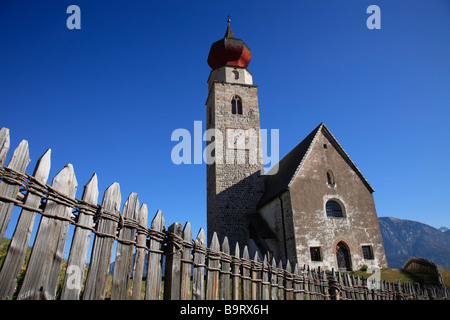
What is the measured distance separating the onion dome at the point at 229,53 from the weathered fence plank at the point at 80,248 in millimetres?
22819

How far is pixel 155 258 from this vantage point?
2992mm

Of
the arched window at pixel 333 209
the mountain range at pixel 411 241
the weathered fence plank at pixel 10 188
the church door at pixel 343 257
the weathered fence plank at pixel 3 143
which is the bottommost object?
the weathered fence plank at pixel 10 188

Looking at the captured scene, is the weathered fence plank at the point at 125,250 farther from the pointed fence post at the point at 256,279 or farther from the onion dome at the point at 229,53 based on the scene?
the onion dome at the point at 229,53

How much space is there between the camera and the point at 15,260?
1950 millimetres

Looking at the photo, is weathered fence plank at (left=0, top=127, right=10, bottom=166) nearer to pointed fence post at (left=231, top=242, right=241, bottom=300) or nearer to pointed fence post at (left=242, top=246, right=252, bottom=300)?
pointed fence post at (left=231, top=242, right=241, bottom=300)

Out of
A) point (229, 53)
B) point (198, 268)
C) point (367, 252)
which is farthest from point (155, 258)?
point (229, 53)

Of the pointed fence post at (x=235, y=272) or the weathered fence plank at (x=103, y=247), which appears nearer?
the weathered fence plank at (x=103, y=247)

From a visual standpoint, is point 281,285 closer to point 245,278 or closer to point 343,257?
point 245,278

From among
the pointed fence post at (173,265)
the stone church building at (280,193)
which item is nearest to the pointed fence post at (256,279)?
the pointed fence post at (173,265)

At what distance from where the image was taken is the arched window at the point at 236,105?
22.5 m

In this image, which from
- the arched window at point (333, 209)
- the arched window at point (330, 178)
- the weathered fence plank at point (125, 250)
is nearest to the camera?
the weathered fence plank at point (125, 250)
